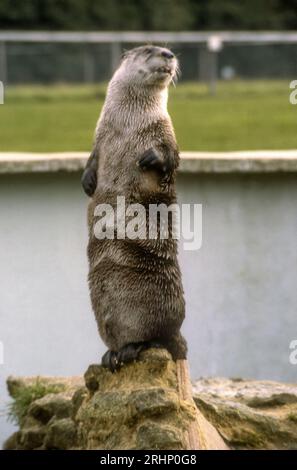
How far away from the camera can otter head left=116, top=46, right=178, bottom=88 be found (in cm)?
712

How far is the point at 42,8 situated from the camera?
42.5m

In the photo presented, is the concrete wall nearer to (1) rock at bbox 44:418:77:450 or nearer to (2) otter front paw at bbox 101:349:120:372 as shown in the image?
(1) rock at bbox 44:418:77:450

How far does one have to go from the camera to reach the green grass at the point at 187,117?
18.8 metres

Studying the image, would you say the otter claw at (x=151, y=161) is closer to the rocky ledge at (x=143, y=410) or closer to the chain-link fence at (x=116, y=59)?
the rocky ledge at (x=143, y=410)

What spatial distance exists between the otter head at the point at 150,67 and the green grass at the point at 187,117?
9891 millimetres

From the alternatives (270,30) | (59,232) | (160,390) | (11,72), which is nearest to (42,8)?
(270,30)

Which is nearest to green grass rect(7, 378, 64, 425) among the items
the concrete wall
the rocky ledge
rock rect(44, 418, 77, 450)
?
the rocky ledge

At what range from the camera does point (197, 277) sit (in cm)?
996

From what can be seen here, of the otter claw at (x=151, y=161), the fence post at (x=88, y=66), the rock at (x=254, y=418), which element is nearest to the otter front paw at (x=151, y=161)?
the otter claw at (x=151, y=161)

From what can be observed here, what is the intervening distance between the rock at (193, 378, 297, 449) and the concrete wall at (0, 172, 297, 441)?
4.34ft

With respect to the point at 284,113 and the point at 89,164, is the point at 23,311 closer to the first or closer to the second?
the point at 89,164

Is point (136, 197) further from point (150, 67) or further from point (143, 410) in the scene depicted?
point (143, 410)

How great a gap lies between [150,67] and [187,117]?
1690 cm

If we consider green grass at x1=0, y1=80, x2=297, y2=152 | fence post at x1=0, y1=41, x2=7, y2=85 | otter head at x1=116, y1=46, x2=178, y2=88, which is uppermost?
fence post at x1=0, y1=41, x2=7, y2=85
